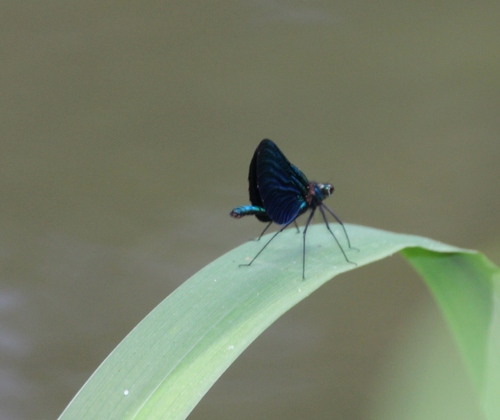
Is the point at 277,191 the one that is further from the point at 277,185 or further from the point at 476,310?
the point at 476,310

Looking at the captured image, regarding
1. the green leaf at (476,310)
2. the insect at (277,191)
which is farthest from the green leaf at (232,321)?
the insect at (277,191)

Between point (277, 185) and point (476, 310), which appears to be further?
point (277, 185)

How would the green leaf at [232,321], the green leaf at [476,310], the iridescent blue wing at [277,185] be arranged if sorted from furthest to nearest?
the iridescent blue wing at [277,185] < the green leaf at [476,310] < the green leaf at [232,321]

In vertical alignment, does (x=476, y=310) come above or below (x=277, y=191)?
below

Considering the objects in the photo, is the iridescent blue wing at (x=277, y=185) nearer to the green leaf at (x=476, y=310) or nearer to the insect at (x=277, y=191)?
the insect at (x=277, y=191)

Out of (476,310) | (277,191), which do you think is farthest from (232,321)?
(277,191)

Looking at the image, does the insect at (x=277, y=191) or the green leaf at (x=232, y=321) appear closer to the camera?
the green leaf at (x=232, y=321)

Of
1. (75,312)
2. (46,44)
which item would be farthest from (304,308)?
(46,44)
